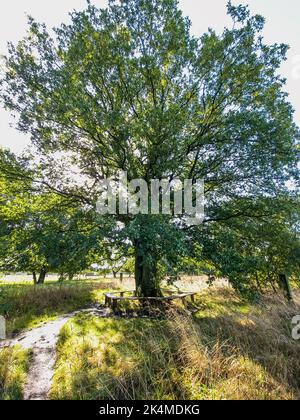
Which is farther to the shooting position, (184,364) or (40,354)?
(40,354)

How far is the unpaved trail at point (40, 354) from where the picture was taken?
408 centimetres

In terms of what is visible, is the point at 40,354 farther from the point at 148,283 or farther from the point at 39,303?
A: the point at 148,283

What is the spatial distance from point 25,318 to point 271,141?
34.2 feet

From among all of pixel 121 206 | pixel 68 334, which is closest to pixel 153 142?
pixel 121 206

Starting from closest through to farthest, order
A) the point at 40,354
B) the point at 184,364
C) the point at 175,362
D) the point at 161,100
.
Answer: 1. the point at 184,364
2. the point at 175,362
3. the point at 40,354
4. the point at 161,100

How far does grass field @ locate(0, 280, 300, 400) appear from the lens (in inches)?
147

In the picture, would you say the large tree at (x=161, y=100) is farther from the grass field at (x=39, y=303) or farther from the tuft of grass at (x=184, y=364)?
the grass field at (x=39, y=303)

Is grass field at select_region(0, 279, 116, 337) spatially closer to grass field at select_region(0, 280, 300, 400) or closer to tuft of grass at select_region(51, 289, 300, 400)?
grass field at select_region(0, 280, 300, 400)

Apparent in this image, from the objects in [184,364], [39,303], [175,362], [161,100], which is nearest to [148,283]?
[39,303]

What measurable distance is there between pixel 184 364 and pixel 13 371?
11.2ft

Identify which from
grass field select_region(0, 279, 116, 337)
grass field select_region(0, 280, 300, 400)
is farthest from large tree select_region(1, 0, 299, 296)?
grass field select_region(0, 279, 116, 337)

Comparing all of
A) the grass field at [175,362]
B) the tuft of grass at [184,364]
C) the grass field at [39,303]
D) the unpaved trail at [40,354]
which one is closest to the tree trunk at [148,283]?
the grass field at [39,303]

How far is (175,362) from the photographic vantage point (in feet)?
14.7
